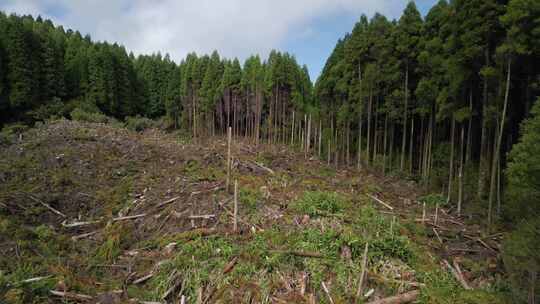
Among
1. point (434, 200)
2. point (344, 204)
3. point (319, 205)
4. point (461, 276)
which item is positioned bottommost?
point (434, 200)

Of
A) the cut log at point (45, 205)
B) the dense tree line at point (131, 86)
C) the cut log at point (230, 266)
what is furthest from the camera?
the dense tree line at point (131, 86)

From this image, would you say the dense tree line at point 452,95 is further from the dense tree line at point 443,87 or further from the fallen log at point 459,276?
the fallen log at point 459,276

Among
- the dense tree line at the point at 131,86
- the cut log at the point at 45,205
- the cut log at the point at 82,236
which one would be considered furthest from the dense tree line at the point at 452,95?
the cut log at the point at 45,205

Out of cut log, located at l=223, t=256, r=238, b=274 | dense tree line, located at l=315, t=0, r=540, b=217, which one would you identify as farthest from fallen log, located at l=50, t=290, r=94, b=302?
dense tree line, located at l=315, t=0, r=540, b=217

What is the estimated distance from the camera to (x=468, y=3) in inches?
360

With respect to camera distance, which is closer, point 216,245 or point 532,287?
point 532,287

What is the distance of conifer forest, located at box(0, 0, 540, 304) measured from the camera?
468cm

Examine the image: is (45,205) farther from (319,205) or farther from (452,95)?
(452,95)

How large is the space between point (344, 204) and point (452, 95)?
7185 millimetres

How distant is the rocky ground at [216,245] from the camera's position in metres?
4.60

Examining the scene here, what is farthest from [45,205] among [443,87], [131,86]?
[131,86]

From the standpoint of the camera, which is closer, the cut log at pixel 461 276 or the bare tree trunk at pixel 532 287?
the bare tree trunk at pixel 532 287

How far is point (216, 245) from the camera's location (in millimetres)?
5562

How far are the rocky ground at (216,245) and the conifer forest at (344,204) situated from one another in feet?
0.11
